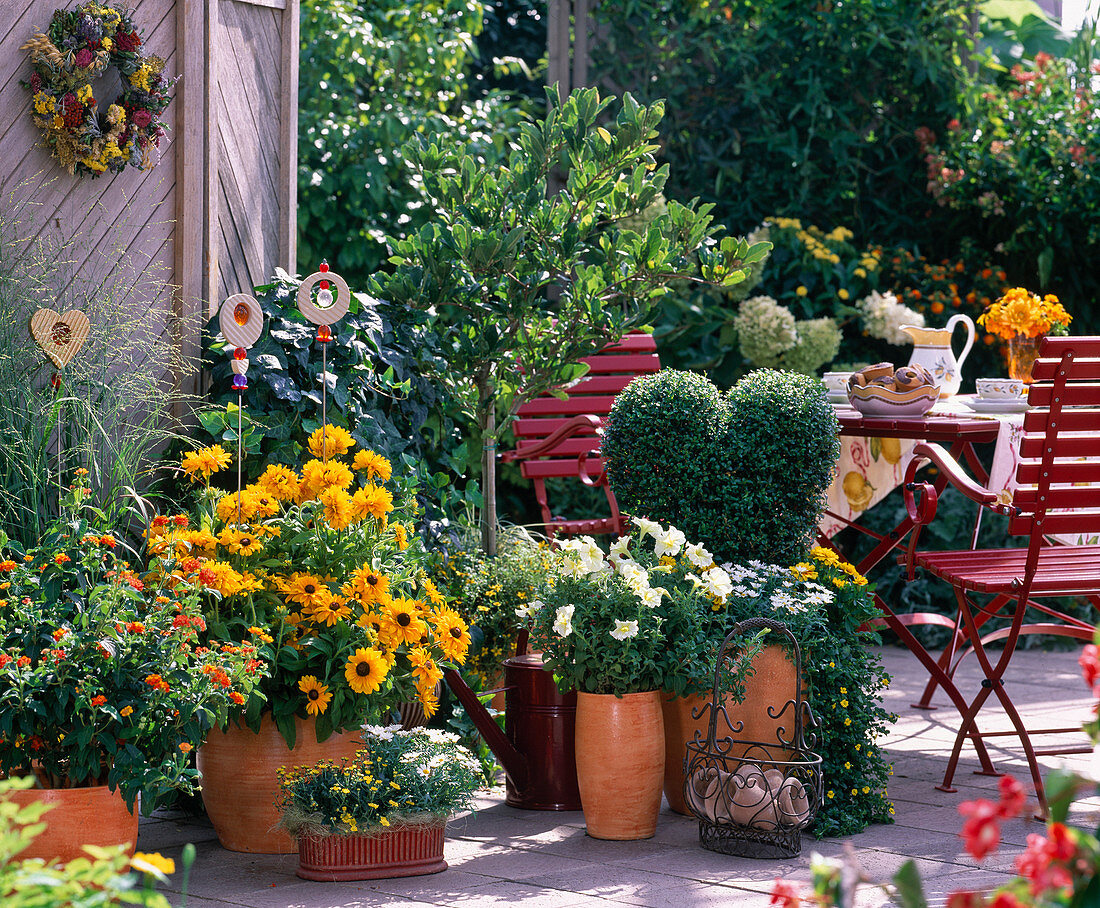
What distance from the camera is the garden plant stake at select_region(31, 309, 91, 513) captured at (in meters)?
3.27

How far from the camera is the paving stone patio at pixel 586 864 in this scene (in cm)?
294

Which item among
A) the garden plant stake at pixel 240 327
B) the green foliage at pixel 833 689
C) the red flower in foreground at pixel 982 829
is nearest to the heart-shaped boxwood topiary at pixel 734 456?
the green foliage at pixel 833 689

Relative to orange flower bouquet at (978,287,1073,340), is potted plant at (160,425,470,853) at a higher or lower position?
lower

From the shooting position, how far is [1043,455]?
11.5 feet

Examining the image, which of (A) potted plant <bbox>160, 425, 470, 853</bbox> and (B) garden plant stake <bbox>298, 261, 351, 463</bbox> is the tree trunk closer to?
(B) garden plant stake <bbox>298, 261, 351, 463</bbox>

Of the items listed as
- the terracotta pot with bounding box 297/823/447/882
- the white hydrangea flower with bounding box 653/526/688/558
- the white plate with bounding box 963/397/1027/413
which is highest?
the white plate with bounding box 963/397/1027/413

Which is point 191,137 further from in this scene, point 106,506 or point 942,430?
point 942,430

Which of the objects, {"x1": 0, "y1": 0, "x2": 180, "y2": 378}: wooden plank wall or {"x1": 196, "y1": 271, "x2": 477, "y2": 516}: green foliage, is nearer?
{"x1": 0, "y1": 0, "x2": 180, "y2": 378}: wooden plank wall

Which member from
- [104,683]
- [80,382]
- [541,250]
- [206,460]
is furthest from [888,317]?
[104,683]

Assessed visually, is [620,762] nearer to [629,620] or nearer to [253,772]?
[629,620]

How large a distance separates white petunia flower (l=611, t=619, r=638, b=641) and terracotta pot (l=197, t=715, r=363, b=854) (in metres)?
0.71

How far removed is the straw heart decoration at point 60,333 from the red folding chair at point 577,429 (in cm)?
182


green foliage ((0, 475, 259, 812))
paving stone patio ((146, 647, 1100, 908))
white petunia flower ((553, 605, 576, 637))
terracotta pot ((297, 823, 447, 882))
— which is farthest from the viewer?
white petunia flower ((553, 605, 576, 637))

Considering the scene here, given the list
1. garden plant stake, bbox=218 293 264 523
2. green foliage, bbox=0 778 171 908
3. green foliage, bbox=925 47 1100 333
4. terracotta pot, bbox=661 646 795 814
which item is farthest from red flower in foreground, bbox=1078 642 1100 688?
green foliage, bbox=925 47 1100 333
